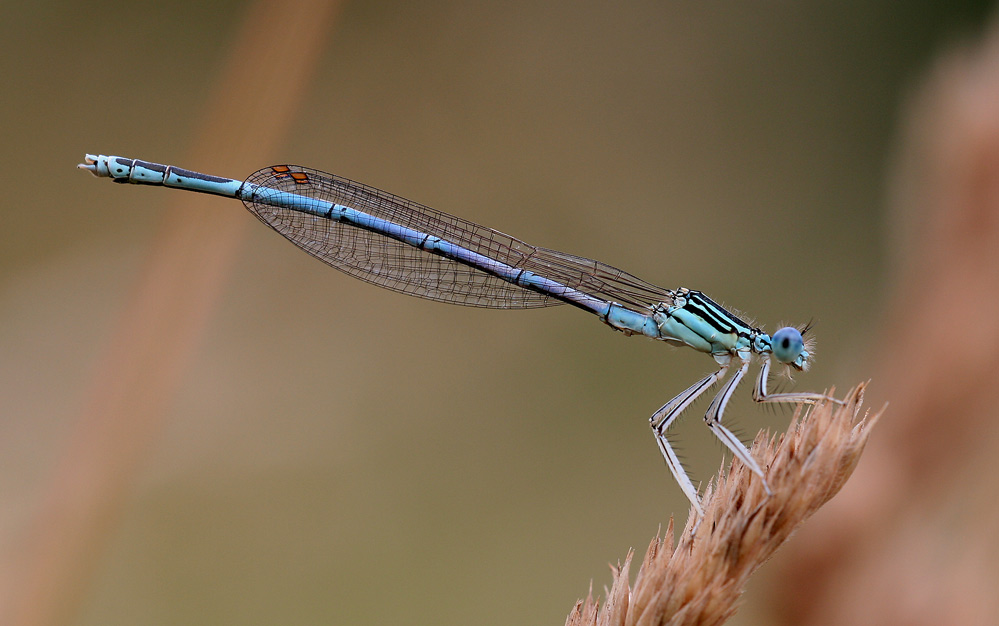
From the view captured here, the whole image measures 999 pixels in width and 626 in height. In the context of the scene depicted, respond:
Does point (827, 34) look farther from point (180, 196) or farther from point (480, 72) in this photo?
point (180, 196)

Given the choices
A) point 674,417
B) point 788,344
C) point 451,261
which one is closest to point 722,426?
point 674,417

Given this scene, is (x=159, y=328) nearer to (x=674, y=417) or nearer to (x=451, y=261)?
(x=451, y=261)

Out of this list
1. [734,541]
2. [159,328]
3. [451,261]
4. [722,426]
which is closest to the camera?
[734,541]

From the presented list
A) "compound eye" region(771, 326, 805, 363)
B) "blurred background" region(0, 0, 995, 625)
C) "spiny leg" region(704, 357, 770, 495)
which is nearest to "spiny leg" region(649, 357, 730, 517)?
"spiny leg" region(704, 357, 770, 495)

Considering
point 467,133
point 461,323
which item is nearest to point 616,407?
point 461,323

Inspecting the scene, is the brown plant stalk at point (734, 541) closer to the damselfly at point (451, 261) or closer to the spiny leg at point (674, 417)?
the spiny leg at point (674, 417)

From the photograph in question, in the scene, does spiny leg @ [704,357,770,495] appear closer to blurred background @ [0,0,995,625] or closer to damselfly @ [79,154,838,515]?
damselfly @ [79,154,838,515]
